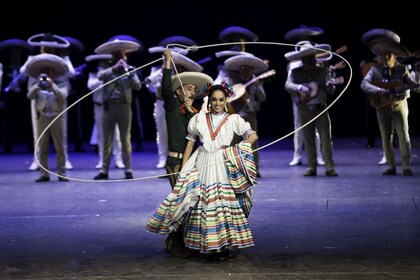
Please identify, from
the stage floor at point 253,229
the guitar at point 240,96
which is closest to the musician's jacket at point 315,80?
the guitar at point 240,96

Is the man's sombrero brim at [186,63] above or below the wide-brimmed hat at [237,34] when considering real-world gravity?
below

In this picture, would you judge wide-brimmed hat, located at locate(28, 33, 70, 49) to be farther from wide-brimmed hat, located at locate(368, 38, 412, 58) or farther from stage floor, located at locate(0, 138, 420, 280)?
wide-brimmed hat, located at locate(368, 38, 412, 58)

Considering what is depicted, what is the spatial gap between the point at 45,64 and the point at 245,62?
2325 millimetres

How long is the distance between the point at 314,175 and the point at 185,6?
19.6ft

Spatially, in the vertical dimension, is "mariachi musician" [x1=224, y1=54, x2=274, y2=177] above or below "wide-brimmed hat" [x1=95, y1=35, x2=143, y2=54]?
below

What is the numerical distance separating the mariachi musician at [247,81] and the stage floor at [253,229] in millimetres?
829

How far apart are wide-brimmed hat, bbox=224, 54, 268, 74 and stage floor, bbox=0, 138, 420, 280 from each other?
1.31m

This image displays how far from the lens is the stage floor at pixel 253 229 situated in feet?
20.4

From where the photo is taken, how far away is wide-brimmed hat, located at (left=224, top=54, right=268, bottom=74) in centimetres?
1130

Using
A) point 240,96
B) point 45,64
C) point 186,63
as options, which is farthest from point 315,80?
point 186,63

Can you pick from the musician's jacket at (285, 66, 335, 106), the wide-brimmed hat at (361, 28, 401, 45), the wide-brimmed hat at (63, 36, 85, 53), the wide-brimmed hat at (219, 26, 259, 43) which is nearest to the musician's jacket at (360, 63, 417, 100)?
the musician's jacket at (285, 66, 335, 106)

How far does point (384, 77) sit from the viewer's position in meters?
11.1

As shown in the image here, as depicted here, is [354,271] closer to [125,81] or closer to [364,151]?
[125,81]

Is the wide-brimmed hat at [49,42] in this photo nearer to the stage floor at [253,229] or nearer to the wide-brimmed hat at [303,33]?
the stage floor at [253,229]
